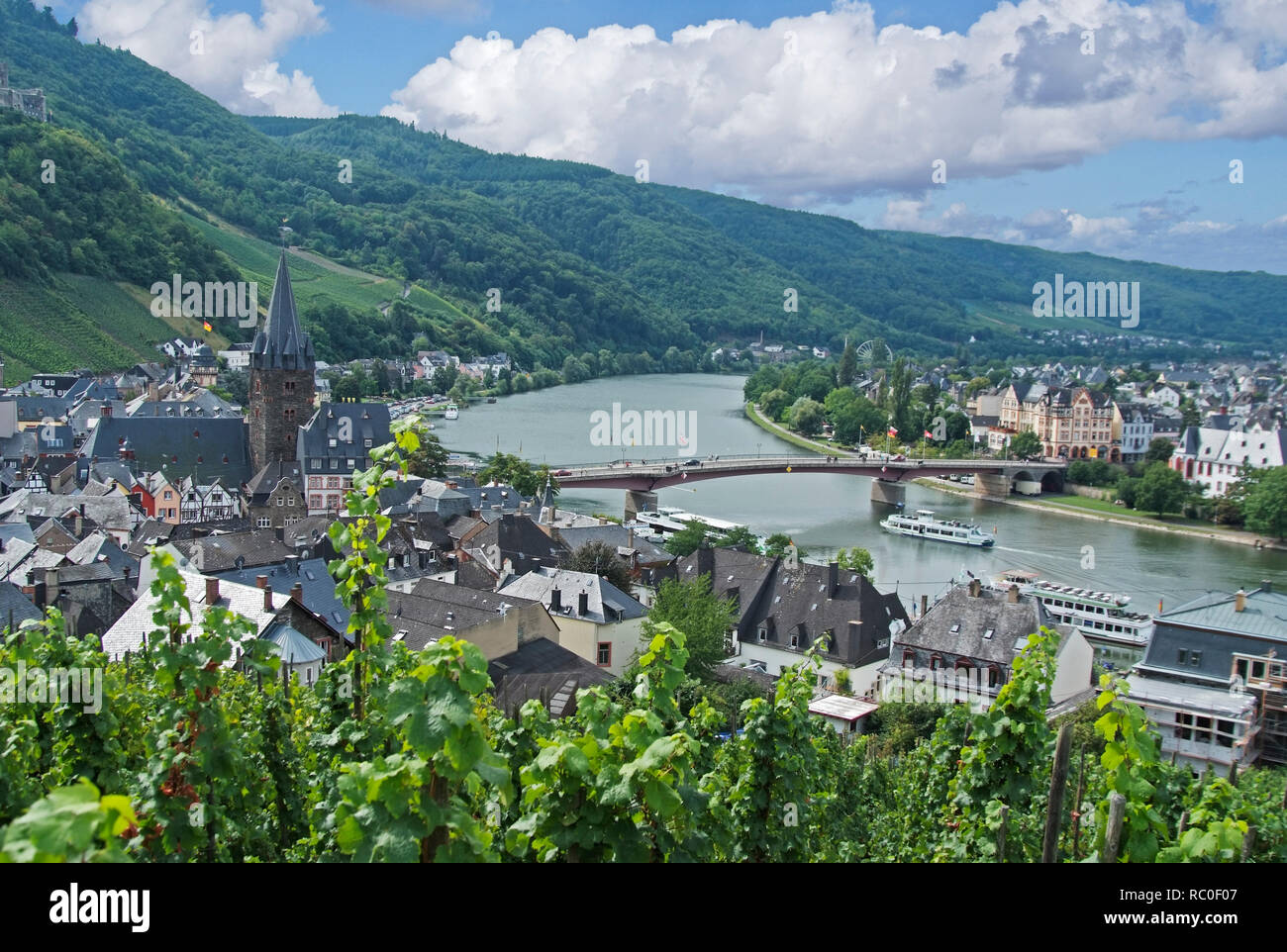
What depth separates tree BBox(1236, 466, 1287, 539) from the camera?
43.1m

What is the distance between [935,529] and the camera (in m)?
42.1

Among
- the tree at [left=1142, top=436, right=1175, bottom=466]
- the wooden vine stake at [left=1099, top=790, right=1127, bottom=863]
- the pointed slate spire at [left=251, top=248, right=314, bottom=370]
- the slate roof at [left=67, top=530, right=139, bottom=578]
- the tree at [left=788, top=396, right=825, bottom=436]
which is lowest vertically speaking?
the slate roof at [left=67, top=530, right=139, bottom=578]

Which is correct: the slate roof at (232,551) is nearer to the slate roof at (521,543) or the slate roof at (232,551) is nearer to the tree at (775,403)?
the slate roof at (521,543)

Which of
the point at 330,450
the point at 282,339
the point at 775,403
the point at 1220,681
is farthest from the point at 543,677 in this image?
the point at 775,403

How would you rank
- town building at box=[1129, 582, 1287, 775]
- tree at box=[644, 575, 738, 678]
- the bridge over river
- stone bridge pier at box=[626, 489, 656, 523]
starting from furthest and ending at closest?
the bridge over river
stone bridge pier at box=[626, 489, 656, 523]
tree at box=[644, 575, 738, 678]
town building at box=[1129, 582, 1287, 775]

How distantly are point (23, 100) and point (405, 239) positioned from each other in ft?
136

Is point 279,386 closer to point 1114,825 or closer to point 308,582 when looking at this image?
point 308,582

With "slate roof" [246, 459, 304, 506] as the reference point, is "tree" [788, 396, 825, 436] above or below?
above

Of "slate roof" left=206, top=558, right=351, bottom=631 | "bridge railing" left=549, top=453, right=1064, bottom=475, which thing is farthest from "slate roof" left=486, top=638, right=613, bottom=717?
"bridge railing" left=549, top=453, right=1064, bottom=475

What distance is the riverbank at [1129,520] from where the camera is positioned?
4400 cm

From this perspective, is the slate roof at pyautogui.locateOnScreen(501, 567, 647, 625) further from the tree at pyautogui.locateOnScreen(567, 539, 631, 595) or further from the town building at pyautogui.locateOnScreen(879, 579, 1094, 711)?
the town building at pyautogui.locateOnScreen(879, 579, 1094, 711)

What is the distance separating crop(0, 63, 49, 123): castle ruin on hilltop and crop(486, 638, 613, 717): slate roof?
8881cm

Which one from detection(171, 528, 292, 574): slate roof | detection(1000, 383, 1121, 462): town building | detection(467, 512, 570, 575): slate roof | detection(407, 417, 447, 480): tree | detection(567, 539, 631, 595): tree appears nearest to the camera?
detection(171, 528, 292, 574): slate roof

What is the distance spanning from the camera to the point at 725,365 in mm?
125875
